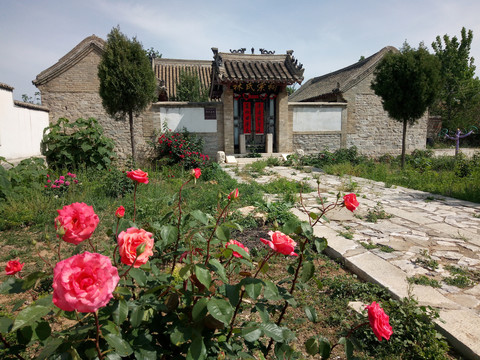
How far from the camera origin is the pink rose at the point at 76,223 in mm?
979

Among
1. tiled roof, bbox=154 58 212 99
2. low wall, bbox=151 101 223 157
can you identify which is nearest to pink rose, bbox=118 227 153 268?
low wall, bbox=151 101 223 157

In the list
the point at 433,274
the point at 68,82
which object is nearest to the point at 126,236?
the point at 433,274

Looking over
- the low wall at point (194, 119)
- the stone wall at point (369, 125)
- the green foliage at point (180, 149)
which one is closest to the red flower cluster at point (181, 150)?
the green foliage at point (180, 149)

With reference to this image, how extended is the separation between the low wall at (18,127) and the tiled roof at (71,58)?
1852 mm

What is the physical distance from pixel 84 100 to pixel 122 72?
3.35m

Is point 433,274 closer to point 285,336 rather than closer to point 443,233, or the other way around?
point 443,233

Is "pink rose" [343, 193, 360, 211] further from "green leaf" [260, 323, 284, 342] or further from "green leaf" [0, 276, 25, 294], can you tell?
"green leaf" [0, 276, 25, 294]

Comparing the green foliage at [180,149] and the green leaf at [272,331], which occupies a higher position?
the green foliage at [180,149]

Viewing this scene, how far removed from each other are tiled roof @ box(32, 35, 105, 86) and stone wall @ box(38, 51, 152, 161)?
0.10 meters

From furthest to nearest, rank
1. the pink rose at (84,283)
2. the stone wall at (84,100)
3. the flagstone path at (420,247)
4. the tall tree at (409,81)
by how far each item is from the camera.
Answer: the stone wall at (84,100) → the tall tree at (409,81) → the flagstone path at (420,247) → the pink rose at (84,283)

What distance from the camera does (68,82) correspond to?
10.0 meters

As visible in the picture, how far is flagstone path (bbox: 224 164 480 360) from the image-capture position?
2137mm

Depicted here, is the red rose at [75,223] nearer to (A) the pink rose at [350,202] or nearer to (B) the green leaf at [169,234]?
(B) the green leaf at [169,234]

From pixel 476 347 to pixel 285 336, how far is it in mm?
1506
